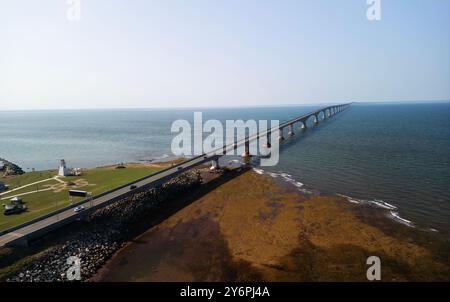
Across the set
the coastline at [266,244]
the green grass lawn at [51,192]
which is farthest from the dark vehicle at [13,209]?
the coastline at [266,244]

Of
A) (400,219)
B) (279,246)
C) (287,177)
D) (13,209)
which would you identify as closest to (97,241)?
(13,209)

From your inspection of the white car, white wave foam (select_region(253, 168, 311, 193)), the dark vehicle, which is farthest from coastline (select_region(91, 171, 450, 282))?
the dark vehicle

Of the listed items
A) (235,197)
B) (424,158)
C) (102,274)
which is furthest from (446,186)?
(102,274)

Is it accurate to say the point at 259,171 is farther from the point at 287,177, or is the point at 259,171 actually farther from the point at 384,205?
the point at 384,205

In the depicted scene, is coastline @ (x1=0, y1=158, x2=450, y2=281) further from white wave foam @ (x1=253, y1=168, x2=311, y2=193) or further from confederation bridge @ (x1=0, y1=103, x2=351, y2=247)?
white wave foam @ (x1=253, y1=168, x2=311, y2=193)

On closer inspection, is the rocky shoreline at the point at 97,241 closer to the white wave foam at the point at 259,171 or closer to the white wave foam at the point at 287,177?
the white wave foam at the point at 259,171
